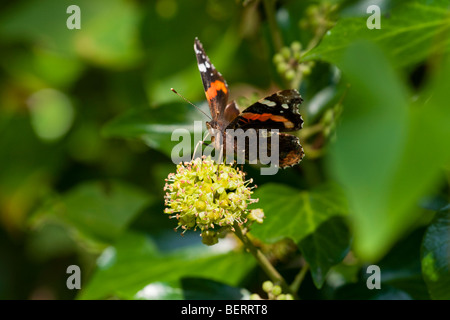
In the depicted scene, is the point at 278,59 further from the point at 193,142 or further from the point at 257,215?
the point at 257,215

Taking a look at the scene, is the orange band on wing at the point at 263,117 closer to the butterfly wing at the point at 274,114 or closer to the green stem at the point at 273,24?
the butterfly wing at the point at 274,114

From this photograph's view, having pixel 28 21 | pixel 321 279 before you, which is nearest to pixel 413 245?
pixel 321 279

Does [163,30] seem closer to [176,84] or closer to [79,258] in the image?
[176,84]

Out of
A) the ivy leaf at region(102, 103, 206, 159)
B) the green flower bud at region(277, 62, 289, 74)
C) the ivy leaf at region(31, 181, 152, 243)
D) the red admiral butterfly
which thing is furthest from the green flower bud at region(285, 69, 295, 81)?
the ivy leaf at region(31, 181, 152, 243)

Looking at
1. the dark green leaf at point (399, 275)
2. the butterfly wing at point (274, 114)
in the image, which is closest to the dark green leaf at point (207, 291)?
the dark green leaf at point (399, 275)

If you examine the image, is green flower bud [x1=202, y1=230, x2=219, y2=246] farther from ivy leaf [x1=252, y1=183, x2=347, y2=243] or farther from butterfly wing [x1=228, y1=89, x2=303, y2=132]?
butterfly wing [x1=228, y1=89, x2=303, y2=132]

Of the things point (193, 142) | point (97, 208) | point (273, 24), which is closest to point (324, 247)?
point (193, 142)
